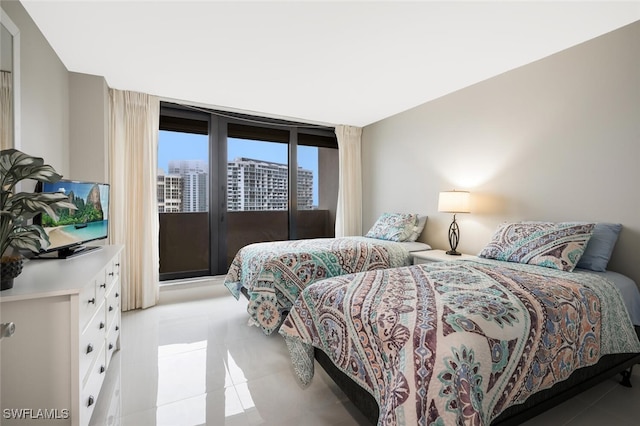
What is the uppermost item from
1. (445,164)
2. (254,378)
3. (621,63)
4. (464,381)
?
(621,63)

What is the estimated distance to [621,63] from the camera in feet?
7.23

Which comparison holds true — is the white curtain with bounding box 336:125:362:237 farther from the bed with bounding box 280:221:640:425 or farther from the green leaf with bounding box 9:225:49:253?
the green leaf with bounding box 9:225:49:253

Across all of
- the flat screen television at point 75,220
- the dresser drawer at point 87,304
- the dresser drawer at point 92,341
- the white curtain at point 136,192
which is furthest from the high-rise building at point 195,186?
the dresser drawer at point 87,304

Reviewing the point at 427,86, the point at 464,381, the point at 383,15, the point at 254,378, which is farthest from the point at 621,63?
the point at 254,378

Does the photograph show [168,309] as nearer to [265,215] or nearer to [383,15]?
[265,215]

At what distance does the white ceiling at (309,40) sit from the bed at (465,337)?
1648 millimetres

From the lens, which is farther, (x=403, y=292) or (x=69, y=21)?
(x=69, y=21)

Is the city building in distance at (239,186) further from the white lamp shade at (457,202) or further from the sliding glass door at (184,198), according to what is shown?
the white lamp shade at (457,202)

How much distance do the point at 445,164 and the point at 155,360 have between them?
352cm

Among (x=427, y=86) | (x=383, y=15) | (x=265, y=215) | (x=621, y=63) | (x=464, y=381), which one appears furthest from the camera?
(x=265, y=215)

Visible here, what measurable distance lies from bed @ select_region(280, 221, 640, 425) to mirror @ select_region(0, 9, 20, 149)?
1953 millimetres

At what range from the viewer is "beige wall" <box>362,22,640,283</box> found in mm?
2195

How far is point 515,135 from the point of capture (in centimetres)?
285

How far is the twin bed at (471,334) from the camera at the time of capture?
3.63ft
